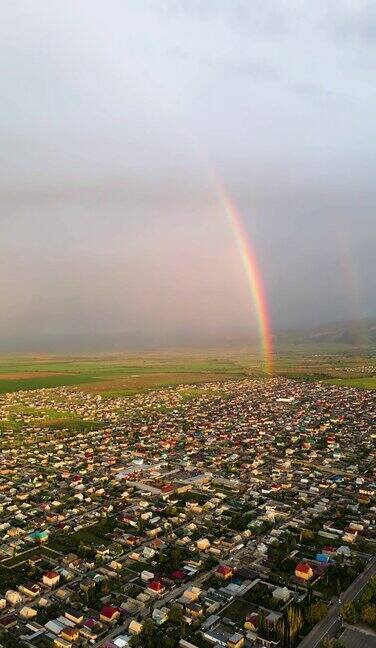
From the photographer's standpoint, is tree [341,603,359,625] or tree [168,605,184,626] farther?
tree [168,605,184,626]

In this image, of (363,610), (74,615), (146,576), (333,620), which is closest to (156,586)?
(146,576)

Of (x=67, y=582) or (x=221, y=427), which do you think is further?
(x=221, y=427)

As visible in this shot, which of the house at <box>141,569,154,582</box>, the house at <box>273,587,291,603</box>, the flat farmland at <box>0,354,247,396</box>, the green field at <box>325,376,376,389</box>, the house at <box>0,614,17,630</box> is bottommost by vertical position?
the green field at <box>325,376,376,389</box>

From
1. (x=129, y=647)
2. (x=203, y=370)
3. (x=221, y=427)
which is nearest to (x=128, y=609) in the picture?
(x=129, y=647)

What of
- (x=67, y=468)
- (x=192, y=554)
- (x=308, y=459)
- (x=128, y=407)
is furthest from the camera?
(x=128, y=407)

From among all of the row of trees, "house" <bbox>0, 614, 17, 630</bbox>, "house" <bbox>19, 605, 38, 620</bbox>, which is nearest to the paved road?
the row of trees

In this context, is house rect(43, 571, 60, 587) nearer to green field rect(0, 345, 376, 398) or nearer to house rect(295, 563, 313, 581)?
house rect(295, 563, 313, 581)

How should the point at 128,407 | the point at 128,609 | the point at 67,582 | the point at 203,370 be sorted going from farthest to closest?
the point at 203,370 → the point at 128,407 → the point at 67,582 → the point at 128,609

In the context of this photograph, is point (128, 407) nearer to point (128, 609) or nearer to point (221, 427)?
point (221, 427)
